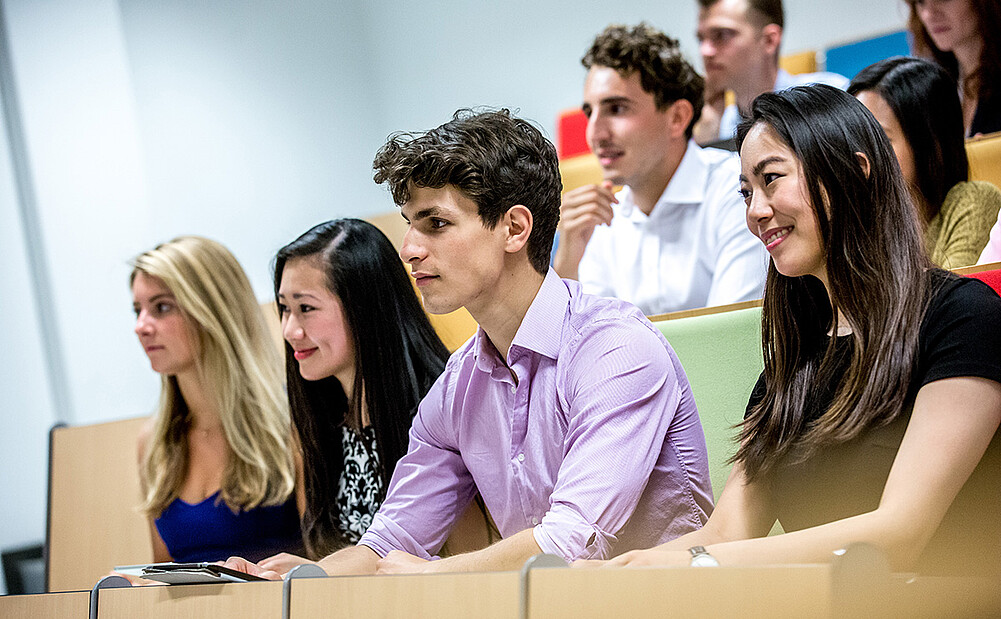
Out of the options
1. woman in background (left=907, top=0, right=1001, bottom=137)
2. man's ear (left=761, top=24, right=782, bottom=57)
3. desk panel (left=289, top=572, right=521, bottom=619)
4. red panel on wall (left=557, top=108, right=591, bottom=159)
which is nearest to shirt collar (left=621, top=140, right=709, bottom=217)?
woman in background (left=907, top=0, right=1001, bottom=137)

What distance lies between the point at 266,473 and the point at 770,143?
3.53 ft

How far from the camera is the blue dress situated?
1737mm

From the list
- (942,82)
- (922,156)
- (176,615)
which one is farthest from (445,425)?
(942,82)

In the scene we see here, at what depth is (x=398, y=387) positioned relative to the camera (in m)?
1.46

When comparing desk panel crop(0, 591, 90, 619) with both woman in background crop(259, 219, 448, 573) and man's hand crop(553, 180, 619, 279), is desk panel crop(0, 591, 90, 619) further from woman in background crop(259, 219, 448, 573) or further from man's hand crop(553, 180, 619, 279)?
man's hand crop(553, 180, 619, 279)

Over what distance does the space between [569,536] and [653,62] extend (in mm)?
1254

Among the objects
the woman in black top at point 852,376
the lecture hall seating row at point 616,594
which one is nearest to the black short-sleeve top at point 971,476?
the woman in black top at point 852,376

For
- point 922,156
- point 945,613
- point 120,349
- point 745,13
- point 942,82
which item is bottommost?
point 120,349

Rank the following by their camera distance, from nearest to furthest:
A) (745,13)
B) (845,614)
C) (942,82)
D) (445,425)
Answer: (845,614) → (445,425) → (942,82) → (745,13)

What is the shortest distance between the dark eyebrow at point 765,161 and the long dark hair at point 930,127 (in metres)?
0.55

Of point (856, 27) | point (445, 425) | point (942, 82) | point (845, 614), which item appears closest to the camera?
point (845, 614)

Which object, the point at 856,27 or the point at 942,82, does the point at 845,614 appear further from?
the point at 856,27

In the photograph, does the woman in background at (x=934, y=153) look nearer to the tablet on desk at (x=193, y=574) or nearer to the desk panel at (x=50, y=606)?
the tablet on desk at (x=193, y=574)

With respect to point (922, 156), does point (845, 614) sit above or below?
below
